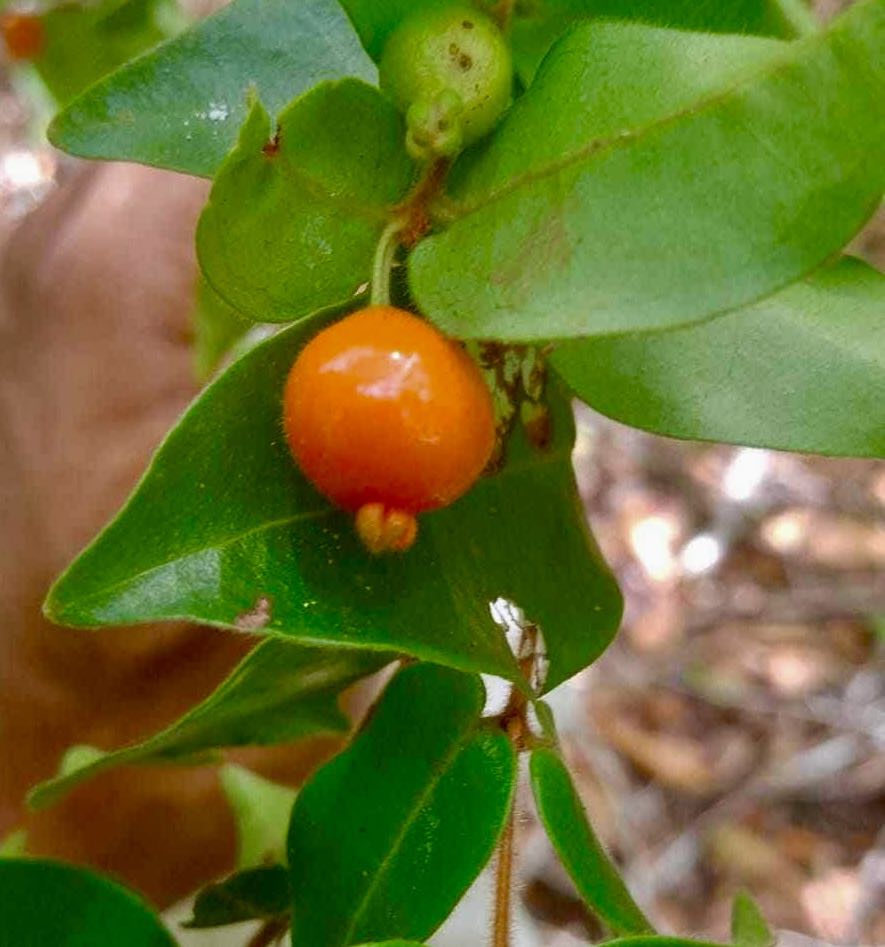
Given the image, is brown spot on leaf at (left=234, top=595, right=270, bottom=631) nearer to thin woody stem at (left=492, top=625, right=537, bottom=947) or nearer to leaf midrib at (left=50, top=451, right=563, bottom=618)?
leaf midrib at (left=50, top=451, right=563, bottom=618)

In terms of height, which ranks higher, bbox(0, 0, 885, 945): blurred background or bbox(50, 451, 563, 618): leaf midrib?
bbox(50, 451, 563, 618): leaf midrib

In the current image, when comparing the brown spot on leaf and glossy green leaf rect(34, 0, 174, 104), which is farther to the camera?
glossy green leaf rect(34, 0, 174, 104)

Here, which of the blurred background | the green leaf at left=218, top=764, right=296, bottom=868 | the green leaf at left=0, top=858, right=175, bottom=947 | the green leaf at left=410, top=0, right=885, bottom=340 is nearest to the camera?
the green leaf at left=410, top=0, right=885, bottom=340

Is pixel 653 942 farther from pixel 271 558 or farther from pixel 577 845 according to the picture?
pixel 271 558

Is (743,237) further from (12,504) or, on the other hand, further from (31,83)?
(31,83)

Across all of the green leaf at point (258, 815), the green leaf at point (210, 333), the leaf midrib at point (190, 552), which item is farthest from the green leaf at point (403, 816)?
the green leaf at point (210, 333)

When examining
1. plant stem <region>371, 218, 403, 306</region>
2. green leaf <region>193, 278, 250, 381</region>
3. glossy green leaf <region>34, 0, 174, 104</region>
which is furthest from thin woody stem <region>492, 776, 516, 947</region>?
glossy green leaf <region>34, 0, 174, 104</region>
